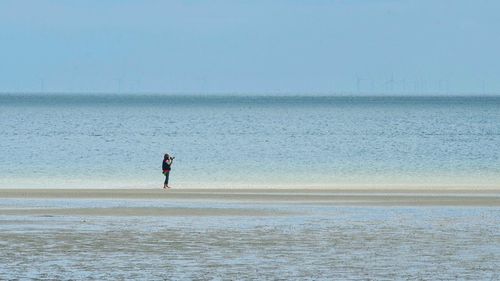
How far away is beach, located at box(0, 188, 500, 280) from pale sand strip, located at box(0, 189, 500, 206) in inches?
2.2

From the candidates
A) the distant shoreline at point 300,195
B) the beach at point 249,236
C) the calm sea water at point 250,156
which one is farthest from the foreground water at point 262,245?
the calm sea water at point 250,156

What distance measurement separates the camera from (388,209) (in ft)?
109

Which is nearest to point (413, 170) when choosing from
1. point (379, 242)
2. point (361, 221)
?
point (361, 221)

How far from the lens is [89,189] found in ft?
140

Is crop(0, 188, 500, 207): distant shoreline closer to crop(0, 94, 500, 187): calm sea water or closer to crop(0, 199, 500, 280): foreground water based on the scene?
crop(0, 199, 500, 280): foreground water

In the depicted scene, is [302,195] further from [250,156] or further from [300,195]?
[250,156]

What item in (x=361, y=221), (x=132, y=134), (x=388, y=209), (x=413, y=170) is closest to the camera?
(x=361, y=221)

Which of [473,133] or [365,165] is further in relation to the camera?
[473,133]

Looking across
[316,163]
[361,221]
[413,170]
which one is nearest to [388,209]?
[361,221]

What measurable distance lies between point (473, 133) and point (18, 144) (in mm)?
39638

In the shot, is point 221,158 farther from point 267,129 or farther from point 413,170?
point 267,129

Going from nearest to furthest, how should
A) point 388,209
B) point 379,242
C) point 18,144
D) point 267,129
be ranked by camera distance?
point 379,242
point 388,209
point 18,144
point 267,129

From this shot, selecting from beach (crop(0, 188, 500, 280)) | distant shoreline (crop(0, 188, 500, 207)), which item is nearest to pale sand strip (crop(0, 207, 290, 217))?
beach (crop(0, 188, 500, 280))

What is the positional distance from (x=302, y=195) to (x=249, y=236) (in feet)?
41.7
